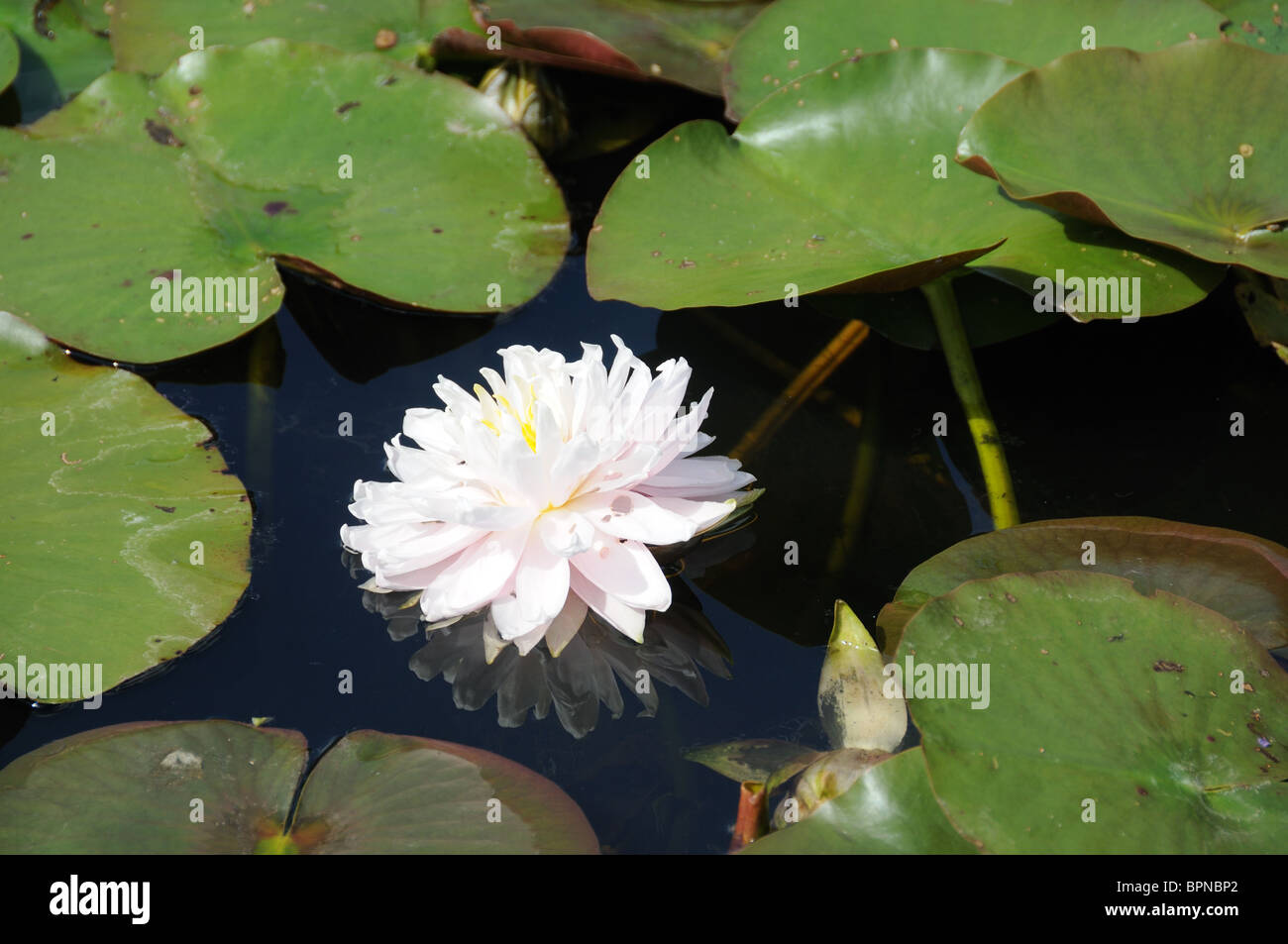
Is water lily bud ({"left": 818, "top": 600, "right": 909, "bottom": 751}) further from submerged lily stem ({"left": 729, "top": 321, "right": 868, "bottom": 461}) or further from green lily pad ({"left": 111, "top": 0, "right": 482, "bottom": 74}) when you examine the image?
green lily pad ({"left": 111, "top": 0, "right": 482, "bottom": 74})

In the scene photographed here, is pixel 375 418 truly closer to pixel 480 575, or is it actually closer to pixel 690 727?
pixel 480 575

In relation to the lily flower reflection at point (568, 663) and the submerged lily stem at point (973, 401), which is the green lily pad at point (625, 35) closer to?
the submerged lily stem at point (973, 401)

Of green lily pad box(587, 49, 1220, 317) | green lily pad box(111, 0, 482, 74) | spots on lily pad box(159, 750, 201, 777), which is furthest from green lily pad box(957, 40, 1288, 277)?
spots on lily pad box(159, 750, 201, 777)

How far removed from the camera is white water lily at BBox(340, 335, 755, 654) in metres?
A: 1.68

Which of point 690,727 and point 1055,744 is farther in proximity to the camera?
point 690,727

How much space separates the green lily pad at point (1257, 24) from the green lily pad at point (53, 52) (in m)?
3.37

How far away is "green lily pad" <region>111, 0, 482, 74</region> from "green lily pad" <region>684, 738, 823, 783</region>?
7.67 ft

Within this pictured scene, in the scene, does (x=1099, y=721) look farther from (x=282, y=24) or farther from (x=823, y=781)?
(x=282, y=24)

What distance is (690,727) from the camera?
1.71 metres

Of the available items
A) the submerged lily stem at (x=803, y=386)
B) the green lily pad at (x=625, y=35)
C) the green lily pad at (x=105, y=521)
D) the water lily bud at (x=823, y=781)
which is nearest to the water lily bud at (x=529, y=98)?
the green lily pad at (x=625, y=35)

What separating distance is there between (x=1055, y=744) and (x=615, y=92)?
251cm

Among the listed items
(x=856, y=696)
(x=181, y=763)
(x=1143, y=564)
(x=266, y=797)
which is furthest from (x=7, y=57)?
(x=1143, y=564)
